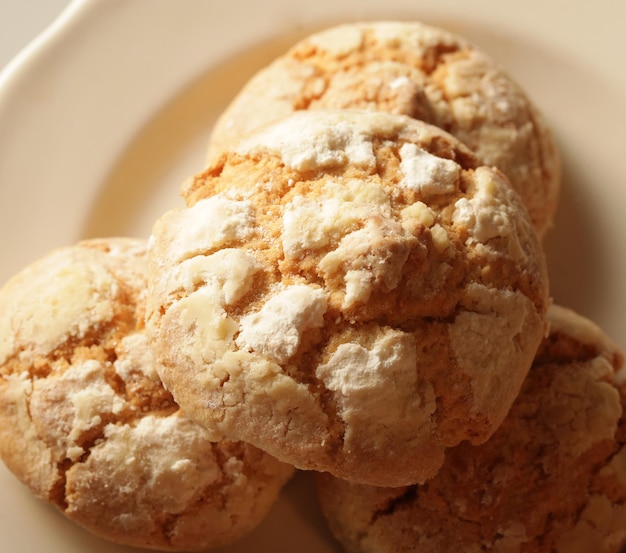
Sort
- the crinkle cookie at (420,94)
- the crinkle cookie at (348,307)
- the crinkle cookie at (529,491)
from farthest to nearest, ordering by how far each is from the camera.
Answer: the crinkle cookie at (420,94) → the crinkle cookie at (529,491) → the crinkle cookie at (348,307)

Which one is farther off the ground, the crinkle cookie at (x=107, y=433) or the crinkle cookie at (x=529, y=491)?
the crinkle cookie at (x=107, y=433)

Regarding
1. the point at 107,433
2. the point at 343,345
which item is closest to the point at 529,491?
the point at 343,345

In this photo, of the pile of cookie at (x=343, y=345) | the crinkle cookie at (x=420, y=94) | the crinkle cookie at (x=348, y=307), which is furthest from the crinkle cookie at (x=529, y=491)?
the crinkle cookie at (x=420, y=94)

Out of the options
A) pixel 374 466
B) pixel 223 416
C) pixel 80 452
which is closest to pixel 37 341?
pixel 80 452

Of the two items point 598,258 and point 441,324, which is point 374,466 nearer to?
point 441,324

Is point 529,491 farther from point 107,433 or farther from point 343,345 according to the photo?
point 107,433

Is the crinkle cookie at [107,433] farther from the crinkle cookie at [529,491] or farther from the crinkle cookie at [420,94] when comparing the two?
the crinkle cookie at [420,94]
